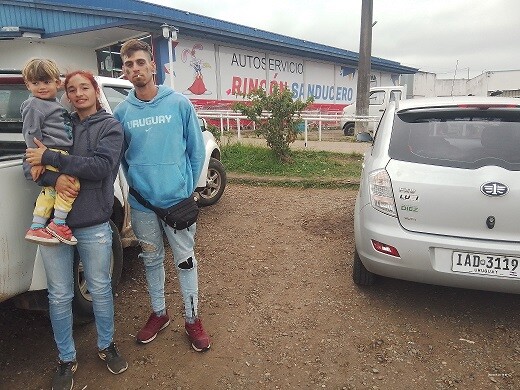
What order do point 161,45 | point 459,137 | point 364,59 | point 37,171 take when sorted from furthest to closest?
1. point 161,45
2. point 364,59
3. point 459,137
4. point 37,171

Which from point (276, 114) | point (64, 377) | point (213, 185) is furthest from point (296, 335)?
point (276, 114)

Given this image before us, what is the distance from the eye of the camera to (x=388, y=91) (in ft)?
50.6

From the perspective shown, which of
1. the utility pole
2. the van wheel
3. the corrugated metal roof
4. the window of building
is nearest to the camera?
the corrugated metal roof

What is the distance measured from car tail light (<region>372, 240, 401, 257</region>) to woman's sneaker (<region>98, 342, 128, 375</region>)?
5.93ft

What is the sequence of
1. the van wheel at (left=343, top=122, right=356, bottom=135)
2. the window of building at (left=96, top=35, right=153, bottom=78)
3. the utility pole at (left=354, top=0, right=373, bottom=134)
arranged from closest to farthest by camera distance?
the utility pole at (left=354, top=0, right=373, bottom=134)
the window of building at (left=96, top=35, right=153, bottom=78)
the van wheel at (left=343, top=122, right=356, bottom=135)

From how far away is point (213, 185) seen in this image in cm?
594

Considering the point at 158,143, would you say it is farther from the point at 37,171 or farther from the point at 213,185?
the point at 213,185

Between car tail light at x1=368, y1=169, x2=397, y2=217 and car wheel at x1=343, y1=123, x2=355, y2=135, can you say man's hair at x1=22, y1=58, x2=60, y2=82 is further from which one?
car wheel at x1=343, y1=123, x2=355, y2=135

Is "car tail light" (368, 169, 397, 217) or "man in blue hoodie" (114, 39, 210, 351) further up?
"man in blue hoodie" (114, 39, 210, 351)

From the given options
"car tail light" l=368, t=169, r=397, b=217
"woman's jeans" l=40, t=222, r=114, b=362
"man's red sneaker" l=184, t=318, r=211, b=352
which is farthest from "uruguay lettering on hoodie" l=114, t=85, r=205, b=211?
"car tail light" l=368, t=169, r=397, b=217

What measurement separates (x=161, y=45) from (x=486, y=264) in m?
12.9

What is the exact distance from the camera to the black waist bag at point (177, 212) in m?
2.53

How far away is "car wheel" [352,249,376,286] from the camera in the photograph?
348 centimetres

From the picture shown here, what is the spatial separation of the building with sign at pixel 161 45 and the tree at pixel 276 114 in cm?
93
